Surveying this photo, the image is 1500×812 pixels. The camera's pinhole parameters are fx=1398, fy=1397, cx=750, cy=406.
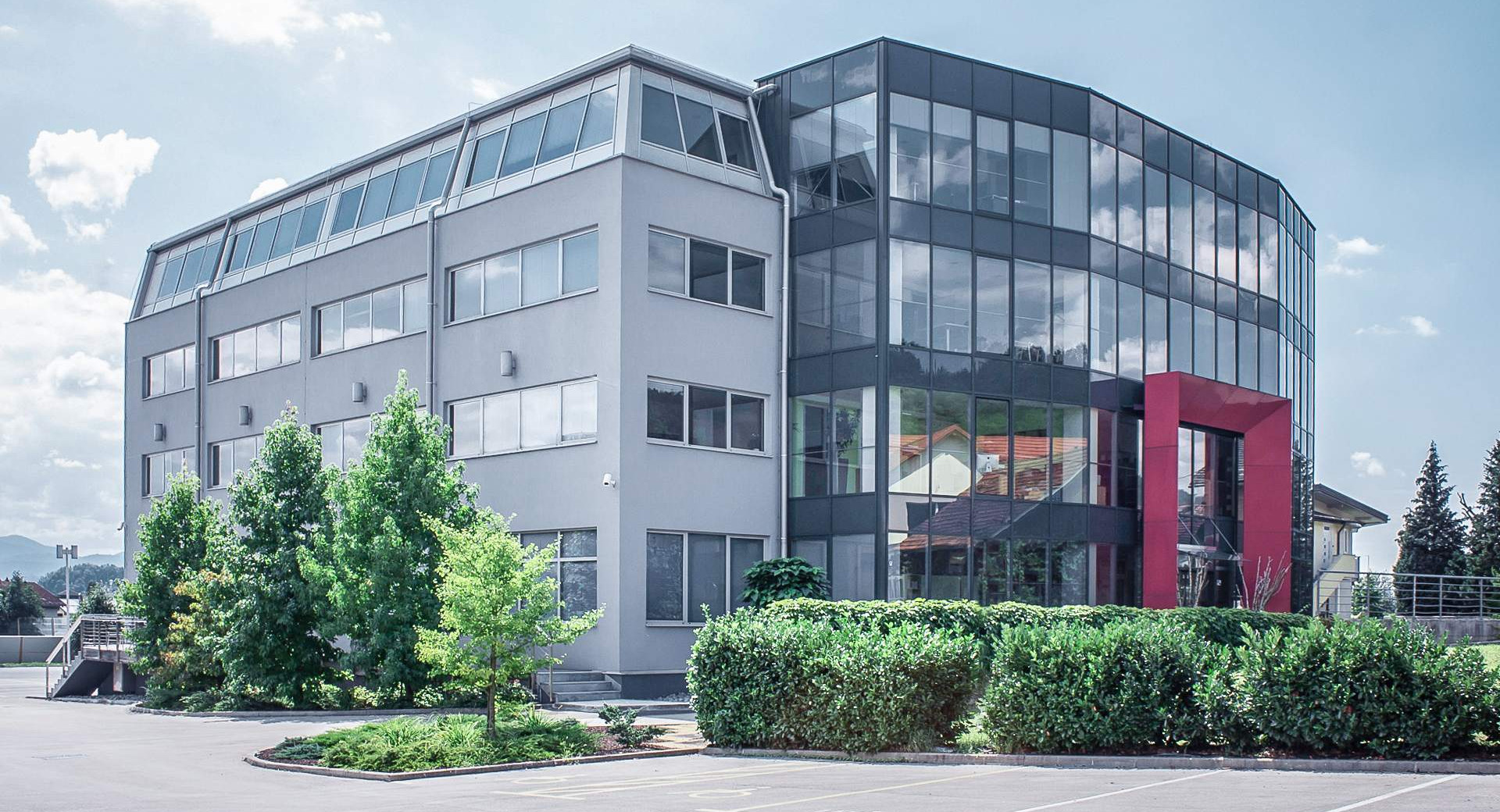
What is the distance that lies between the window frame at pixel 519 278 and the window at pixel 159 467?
1330cm

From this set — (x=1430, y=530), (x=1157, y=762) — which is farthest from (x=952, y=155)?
(x=1430, y=530)

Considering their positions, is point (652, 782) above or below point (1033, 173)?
below

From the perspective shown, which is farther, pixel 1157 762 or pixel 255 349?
pixel 255 349

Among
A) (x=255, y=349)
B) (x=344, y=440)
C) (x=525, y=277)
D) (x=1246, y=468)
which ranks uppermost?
(x=525, y=277)

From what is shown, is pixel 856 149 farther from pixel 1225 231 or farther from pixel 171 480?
pixel 171 480

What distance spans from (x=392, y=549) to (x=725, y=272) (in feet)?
28.4

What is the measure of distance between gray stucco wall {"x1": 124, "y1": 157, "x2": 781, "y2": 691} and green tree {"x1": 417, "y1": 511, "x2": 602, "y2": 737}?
7.78 metres

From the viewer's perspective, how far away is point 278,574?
25.5m

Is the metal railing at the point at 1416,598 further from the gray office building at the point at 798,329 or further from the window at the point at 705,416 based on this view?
the window at the point at 705,416

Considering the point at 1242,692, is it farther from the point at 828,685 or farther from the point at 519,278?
the point at 519,278

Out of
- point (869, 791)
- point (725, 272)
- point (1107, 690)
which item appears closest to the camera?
point (869, 791)

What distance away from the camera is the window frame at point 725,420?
26578mm

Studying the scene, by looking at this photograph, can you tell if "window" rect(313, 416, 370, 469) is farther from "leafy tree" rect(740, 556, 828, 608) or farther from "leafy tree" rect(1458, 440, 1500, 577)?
"leafy tree" rect(1458, 440, 1500, 577)

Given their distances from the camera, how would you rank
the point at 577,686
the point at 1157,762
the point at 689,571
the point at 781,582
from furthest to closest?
1. the point at 689,571
2. the point at 781,582
3. the point at 577,686
4. the point at 1157,762
